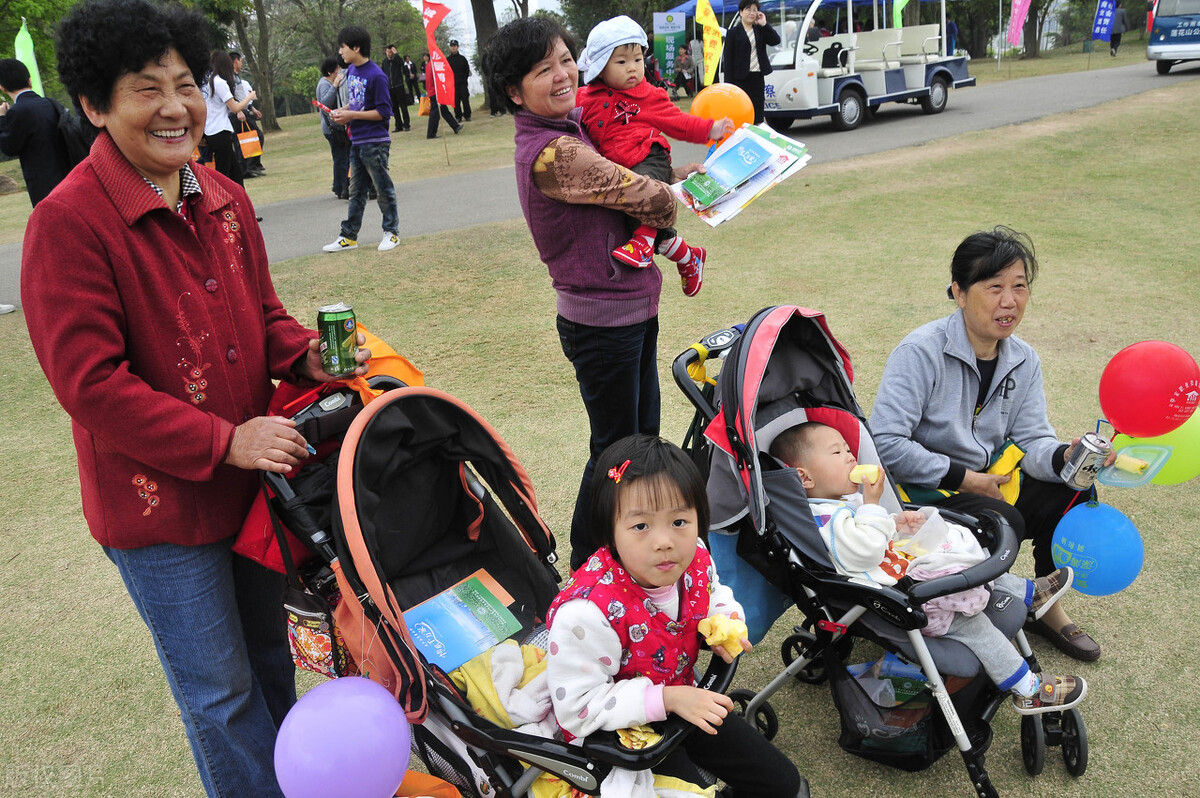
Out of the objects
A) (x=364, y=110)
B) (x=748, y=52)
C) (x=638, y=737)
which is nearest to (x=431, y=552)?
(x=638, y=737)

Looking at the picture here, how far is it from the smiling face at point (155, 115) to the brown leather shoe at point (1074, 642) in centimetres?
297

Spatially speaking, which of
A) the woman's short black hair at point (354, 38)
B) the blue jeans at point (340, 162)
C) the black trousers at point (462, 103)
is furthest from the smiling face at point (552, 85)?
the black trousers at point (462, 103)

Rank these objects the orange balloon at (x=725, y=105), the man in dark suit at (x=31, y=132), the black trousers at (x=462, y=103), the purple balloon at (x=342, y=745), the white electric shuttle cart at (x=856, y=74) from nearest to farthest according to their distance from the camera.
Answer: the purple balloon at (x=342, y=745) < the orange balloon at (x=725, y=105) < the man in dark suit at (x=31, y=132) < the white electric shuttle cart at (x=856, y=74) < the black trousers at (x=462, y=103)

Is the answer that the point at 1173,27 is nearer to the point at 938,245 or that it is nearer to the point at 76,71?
the point at 938,245

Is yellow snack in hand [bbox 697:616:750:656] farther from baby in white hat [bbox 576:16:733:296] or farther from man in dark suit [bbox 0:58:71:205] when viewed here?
man in dark suit [bbox 0:58:71:205]

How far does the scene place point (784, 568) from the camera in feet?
7.79

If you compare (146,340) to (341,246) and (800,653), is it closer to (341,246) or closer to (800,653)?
(800,653)

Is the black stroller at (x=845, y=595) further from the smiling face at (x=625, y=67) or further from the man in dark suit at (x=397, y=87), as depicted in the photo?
the man in dark suit at (x=397, y=87)

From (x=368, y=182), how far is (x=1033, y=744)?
7446mm

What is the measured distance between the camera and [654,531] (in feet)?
6.29

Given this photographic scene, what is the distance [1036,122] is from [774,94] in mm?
3619

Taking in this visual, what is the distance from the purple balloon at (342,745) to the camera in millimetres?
1718

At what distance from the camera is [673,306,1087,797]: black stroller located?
221 cm

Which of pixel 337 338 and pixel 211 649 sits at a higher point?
pixel 337 338
